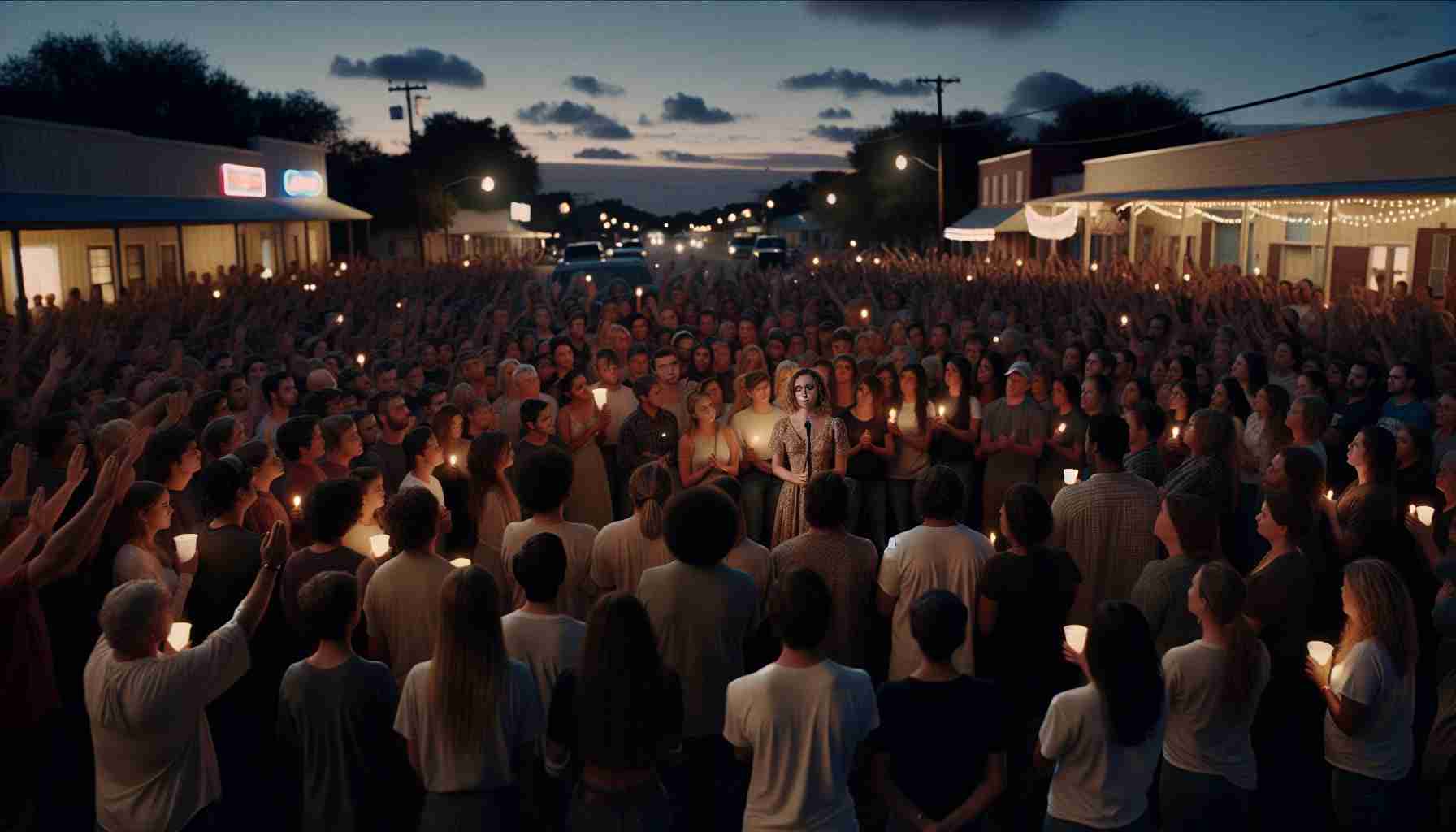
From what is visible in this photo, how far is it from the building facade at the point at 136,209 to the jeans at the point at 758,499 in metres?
7.73

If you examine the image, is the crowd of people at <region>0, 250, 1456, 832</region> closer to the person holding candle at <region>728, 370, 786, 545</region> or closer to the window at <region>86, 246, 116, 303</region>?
the person holding candle at <region>728, 370, 786, 545</region>

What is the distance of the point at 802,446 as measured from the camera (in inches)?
267

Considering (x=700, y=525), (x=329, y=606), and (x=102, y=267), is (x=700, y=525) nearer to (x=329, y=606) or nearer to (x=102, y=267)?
(x=329, y=606)

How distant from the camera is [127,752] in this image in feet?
11.6

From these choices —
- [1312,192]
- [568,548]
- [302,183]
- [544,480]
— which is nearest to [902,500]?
[568,548]

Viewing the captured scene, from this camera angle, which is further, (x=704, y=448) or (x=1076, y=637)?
(x=704, y=448)

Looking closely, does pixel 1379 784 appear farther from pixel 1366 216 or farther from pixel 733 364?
pixel 1366 216

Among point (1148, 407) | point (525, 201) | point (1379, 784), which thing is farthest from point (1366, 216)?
point (525, 201)

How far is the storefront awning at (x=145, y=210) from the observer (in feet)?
60.6

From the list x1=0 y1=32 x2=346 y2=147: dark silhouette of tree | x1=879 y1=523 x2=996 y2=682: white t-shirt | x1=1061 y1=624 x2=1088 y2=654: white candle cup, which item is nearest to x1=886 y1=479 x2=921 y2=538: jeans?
x1=879 y1=523 x2=996 y2=682: white t-shirt

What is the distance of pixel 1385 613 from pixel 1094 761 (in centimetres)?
110

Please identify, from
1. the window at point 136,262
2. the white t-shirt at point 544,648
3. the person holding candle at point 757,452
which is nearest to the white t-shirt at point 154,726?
the white t-shirt at point 544,648

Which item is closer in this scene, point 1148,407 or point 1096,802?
point 1096,802

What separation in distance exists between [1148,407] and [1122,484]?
1.12 meters
